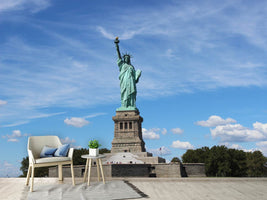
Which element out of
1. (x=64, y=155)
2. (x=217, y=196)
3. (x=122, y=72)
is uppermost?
(x=122, y=72)

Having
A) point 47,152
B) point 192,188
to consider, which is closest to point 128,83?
point 47,152

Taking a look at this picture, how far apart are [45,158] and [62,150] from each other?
0.97 meters

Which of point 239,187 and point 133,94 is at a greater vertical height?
point 133,94

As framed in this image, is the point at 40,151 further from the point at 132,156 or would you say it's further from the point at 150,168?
the point at 132,156

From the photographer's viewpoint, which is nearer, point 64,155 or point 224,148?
point 64,155

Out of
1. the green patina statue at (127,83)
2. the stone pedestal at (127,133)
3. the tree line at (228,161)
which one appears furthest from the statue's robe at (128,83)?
the tree line at (228,161)

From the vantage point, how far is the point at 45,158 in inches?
350

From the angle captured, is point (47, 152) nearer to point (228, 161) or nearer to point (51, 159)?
point (51, 159)

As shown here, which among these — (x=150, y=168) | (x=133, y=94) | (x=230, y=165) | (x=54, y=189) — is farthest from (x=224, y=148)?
(x=54, y=189)

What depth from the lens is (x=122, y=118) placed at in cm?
3522

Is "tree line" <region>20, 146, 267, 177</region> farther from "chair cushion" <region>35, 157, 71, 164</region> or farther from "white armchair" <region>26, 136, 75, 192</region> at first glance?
"chair cushion" <region>35, 157, 71, 164</region>

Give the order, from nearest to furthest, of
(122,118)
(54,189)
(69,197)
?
(69,197)
(54,189)
(122,118)

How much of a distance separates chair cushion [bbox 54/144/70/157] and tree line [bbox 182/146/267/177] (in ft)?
122

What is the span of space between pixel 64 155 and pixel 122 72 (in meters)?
27.8
